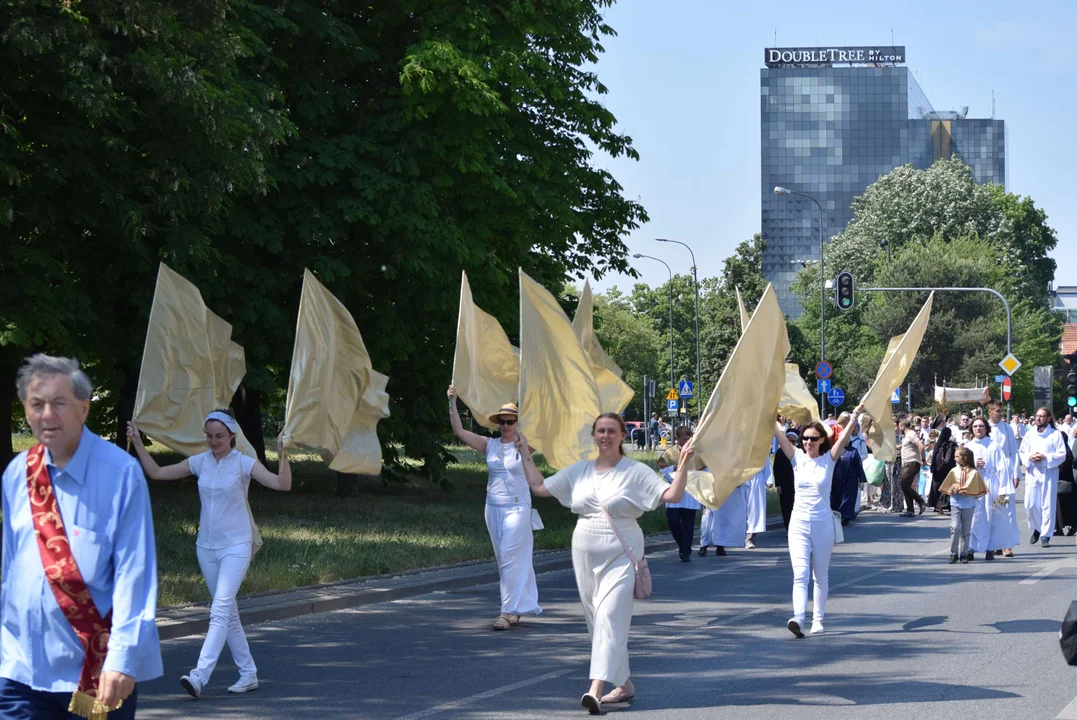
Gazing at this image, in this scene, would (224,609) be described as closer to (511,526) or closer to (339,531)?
(511,526)

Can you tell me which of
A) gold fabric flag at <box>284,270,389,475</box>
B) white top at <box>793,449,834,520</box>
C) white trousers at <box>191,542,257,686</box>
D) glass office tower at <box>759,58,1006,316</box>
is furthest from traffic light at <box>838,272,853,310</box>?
glass office tower at <box>759,58,1006,316</box>

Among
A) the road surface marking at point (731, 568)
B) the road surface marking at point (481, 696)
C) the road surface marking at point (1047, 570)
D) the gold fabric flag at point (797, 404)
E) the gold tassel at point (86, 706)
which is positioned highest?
the gold fabric flag at point (797, 404)

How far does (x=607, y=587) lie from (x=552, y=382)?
14.1 feet

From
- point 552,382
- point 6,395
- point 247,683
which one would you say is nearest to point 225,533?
point 247,683

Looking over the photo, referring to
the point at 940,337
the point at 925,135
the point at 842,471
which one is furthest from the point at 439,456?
the point at 925,135

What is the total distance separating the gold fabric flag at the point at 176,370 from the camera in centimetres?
1148

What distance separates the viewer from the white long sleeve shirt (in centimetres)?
2052

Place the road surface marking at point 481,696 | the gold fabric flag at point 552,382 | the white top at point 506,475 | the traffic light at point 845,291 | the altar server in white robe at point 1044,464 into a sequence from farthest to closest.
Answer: the traffic light at point 845,291, the altar server in white robe at point 1044,464, the gold fabric flag at point 552,382, the white top at point 506,475, the road surface marking at point 481,696

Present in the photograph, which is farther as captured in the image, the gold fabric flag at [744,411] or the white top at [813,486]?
the white top at [813,486]

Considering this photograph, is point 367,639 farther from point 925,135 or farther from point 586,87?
point 925,135

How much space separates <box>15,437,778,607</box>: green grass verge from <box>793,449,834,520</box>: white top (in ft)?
17.8

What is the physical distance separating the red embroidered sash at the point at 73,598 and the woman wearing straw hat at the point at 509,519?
300 inches

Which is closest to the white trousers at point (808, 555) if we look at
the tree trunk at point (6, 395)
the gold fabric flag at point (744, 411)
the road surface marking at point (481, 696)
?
the gold fabric flag at point (744, 411)

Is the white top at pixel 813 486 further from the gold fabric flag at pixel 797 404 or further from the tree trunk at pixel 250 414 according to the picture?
the tree trunk at pixel 250 414
